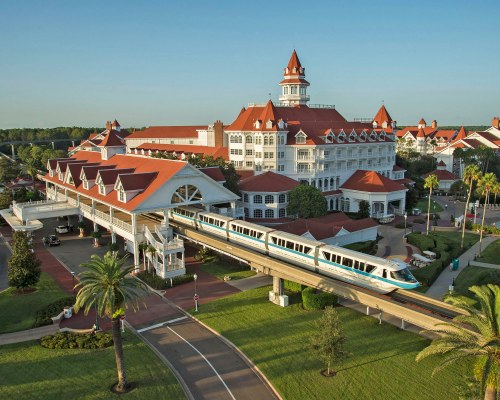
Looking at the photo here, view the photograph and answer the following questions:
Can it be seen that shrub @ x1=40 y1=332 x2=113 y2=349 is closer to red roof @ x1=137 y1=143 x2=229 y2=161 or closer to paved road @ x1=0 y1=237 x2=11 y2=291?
paved road @ x1=0 y1=237 x2=11 y2=291

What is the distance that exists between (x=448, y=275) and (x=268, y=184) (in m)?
28.0

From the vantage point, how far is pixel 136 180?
44.9 meters

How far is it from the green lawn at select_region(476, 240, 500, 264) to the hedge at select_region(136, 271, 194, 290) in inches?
1282

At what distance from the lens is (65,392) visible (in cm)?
2284

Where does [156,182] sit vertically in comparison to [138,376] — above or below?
above

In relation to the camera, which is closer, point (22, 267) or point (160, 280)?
point (22, 267)

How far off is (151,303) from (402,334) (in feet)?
64.5

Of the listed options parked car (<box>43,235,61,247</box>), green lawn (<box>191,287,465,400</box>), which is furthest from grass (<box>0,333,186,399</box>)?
→ parked car (<box>43,235,61,247</box>)

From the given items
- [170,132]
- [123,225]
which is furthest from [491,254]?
[170,132]

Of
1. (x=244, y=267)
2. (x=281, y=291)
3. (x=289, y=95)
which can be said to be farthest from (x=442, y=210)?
(x=281, y=291)

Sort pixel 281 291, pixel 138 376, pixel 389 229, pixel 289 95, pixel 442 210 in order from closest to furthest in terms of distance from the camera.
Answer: pixel 138 376, pixel 281 291, pixel 389 229, pixel 442 210, pixel 289 95

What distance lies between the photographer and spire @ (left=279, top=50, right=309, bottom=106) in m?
83.8

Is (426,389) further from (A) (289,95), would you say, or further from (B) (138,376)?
(A) (289,95)

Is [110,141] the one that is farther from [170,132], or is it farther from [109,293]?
[109,293]
